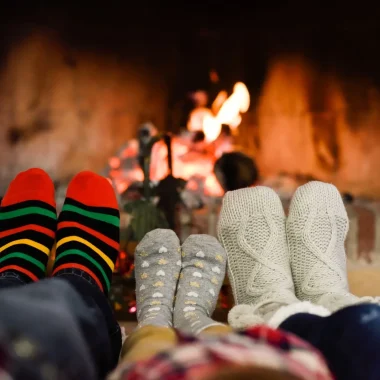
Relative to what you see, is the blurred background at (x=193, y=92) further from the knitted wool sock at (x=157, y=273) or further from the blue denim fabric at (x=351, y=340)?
the blue denim fabric at (x=351, y=340)

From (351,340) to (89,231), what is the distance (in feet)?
1.86

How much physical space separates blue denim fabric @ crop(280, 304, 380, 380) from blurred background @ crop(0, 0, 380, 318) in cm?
89

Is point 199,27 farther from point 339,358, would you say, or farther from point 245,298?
point 339,358

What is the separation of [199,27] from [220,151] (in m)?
0.36

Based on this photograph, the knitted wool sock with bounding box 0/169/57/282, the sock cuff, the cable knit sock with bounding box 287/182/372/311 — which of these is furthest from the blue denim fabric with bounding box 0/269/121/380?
the cable knit sock with bounding box 287/182/372/311

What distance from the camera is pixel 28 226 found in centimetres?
100

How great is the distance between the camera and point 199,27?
1.49 m

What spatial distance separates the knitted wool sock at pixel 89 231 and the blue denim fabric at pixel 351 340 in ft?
1.35

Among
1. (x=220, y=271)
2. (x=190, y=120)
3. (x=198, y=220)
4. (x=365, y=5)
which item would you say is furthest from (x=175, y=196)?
(x=365, y=5)

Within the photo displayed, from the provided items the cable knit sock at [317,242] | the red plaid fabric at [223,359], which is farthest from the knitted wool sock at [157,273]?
the red plaid fabric at [223,359]

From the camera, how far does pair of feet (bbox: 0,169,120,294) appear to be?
0.89 meters

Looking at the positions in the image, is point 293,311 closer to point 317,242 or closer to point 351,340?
point 351,340

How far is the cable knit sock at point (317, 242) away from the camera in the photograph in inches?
35.6

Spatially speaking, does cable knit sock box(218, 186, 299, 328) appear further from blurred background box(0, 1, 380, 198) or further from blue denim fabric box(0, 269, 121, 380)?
blurred background box(0, 1, 380, 198)
